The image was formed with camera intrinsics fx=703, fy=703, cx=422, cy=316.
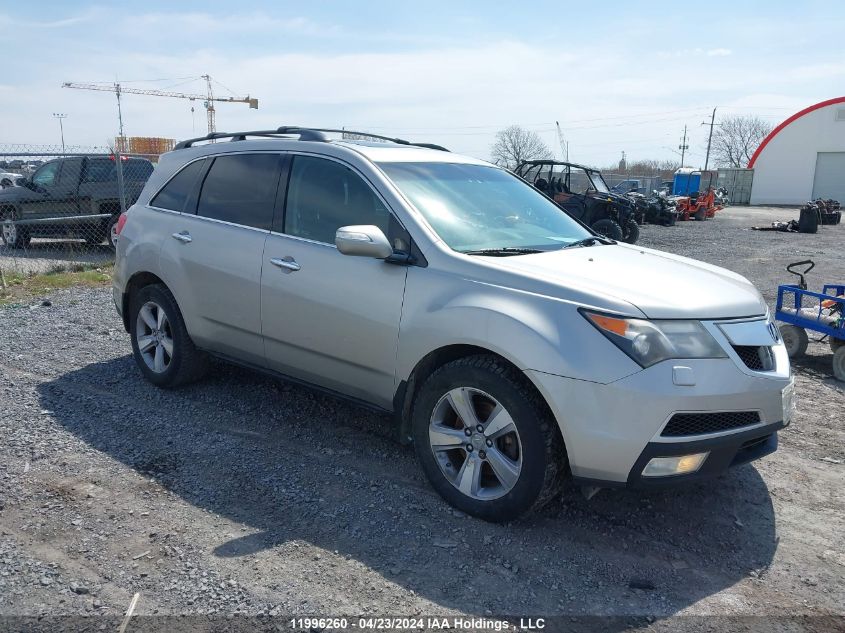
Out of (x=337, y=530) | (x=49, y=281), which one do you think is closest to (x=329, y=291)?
(x=337, y=530)

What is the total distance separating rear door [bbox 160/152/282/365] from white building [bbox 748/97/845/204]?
1958 inches

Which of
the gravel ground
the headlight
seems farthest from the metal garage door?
the headlight

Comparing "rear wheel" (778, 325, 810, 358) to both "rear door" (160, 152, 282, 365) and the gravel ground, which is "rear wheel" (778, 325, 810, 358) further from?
"rear door" (160, 152, 282, 365)

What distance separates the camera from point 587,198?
18.1m

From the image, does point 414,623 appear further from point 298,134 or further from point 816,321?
point 816,321

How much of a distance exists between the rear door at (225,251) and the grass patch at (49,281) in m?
4.90

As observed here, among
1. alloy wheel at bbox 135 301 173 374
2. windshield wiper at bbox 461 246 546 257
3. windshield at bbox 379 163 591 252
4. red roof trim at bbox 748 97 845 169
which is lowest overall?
alloy wheel at bbox 135 301 173 374

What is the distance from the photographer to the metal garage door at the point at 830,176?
45.8 metres

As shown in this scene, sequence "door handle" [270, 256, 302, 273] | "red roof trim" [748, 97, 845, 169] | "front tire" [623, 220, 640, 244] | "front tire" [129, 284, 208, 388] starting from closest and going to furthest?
"door handle" [270, 256, 302, 273] → "front tire" [129, 284, 208, 388] → "front tire" [623, 220, 640, 244] → "red roof trim" [748, 97, 845, 169]

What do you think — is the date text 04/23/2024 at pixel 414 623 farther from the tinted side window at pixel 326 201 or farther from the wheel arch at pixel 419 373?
the tinted side window at pixel 326 201

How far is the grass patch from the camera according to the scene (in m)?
9.13

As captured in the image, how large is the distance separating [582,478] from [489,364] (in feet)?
2.22

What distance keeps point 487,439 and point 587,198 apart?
51.2ft

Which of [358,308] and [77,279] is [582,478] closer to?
[358,308]
